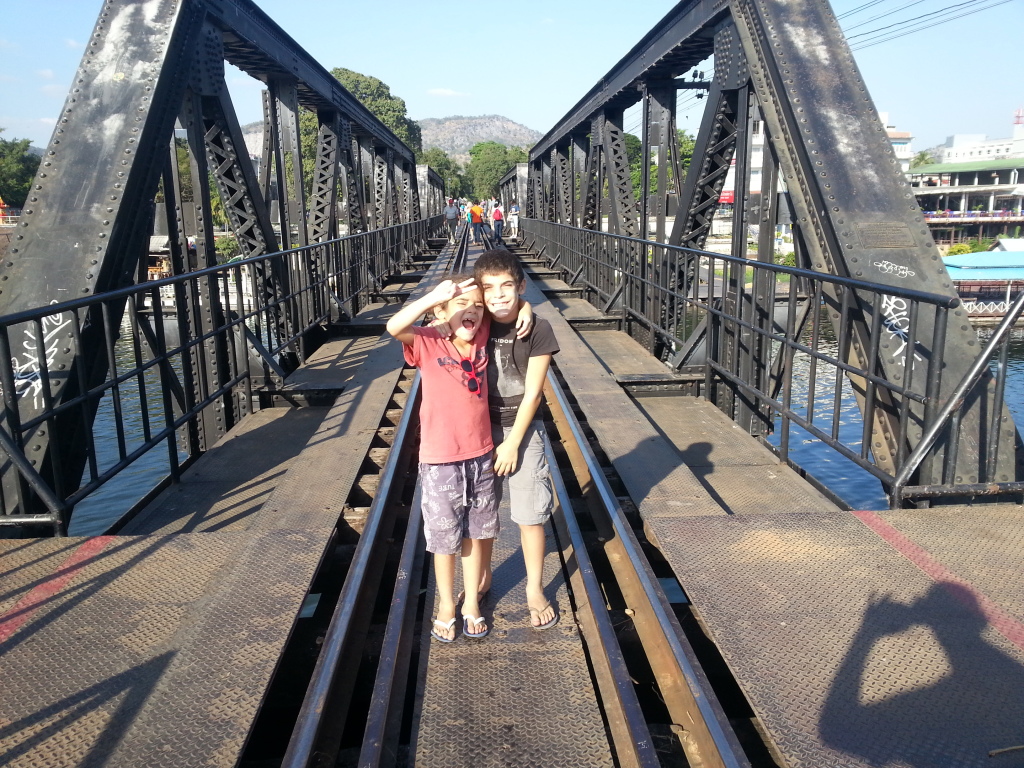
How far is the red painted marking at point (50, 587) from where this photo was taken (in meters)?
3.33

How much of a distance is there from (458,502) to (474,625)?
1.85 feet

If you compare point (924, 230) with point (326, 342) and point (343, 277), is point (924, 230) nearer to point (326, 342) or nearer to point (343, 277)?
point (326, 342)

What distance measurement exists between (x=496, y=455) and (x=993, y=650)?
1988mm

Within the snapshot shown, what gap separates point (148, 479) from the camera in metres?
14.7

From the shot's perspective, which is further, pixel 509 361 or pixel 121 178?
pixel 121 178

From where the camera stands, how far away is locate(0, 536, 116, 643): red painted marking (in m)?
3.33

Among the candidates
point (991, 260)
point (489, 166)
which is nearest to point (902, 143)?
point (489, 166)

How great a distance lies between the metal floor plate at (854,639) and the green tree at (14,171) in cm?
8948

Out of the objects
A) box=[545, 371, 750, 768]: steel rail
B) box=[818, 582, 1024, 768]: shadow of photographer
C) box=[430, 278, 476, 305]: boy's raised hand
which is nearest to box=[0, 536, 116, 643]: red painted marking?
box=[430, 278, 476, 305]: boy's raised hand

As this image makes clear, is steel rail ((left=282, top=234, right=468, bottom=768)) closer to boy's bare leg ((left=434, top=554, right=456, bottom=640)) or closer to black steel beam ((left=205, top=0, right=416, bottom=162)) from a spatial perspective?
boy's bare leg ((left=434, top=554, right=456, bottom=640))

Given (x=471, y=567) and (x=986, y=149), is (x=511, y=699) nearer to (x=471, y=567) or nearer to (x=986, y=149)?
(x=471, y=567)

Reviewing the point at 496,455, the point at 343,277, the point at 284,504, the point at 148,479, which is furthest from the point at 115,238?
the point at 148,479

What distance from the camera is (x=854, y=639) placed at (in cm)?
312

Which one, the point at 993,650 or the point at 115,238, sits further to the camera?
the point at 115,238
